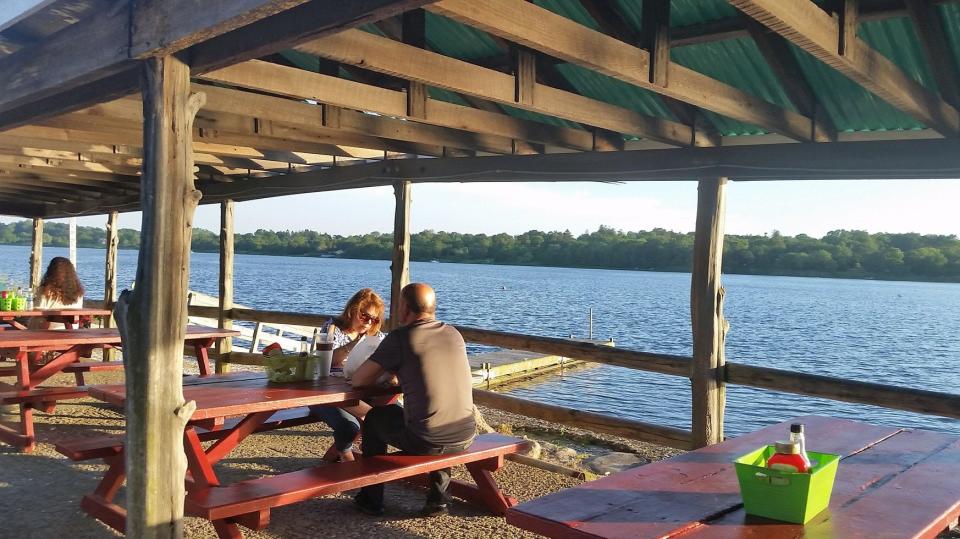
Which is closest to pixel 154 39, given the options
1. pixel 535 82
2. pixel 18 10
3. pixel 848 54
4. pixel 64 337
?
pixel 18 10

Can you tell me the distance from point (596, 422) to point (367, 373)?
256 centimetres

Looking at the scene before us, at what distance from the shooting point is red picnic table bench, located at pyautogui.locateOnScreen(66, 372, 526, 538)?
130 inches

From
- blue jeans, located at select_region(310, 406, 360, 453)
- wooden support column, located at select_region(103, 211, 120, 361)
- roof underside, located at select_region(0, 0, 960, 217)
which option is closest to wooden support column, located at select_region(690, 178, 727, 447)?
roof underside, located at select_region(0, 0, 960, 217)

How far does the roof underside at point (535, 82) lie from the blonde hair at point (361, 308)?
3.69ft

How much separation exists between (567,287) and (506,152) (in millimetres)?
79849

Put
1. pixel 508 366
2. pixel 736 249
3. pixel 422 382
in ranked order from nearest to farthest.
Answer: pixel 422 382
pixel 508 366
pixel 736 249

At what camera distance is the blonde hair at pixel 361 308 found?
479 cm

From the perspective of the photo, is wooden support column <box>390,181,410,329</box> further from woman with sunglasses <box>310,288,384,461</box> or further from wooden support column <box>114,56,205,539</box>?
wooden support column <box>114,56,205,539</box>

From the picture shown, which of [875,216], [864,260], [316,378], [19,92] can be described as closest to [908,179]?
[316,378]

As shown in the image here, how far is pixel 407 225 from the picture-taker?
741 cm

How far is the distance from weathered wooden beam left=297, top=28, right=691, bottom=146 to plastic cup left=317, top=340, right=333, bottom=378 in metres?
1.58

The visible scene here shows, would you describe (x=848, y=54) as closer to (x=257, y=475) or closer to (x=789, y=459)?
(x=789, y=459)

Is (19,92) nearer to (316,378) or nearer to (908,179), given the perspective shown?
(316,378)

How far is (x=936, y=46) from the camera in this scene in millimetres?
4129
